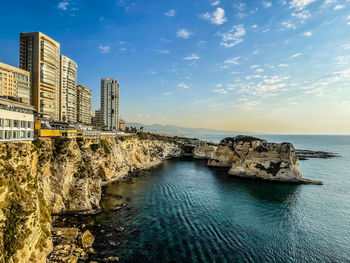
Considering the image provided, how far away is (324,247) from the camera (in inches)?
970

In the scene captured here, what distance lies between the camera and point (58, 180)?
102 feet

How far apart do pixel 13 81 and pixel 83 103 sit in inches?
2152

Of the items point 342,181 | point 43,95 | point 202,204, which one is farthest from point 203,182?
point 43,95

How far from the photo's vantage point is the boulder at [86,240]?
893 inches

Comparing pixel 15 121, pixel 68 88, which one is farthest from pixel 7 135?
pixel 68 88

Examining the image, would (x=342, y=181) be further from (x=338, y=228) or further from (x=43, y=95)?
(x=43, y=95)

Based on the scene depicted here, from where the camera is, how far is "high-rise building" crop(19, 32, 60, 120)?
72.2 metres

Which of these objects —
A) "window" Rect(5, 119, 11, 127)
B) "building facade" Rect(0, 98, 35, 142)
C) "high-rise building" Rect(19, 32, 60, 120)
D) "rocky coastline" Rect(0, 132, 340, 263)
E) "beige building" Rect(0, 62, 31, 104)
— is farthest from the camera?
"high-rise building" Rect(19, 32, 60, 120)

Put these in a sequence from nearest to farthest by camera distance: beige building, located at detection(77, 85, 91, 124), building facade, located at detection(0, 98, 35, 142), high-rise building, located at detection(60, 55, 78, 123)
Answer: building facade, located at detection(0, 98, 35, 142) → high-rise building, located at detection(60, 55, 78, 123) → beige building, located at detection(77, 85, 91, 124)

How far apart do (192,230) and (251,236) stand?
9009 mm

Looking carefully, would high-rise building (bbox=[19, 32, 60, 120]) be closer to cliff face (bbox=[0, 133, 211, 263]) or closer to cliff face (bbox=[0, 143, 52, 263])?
cliff face (bbox=[0, 133, 211, 263])

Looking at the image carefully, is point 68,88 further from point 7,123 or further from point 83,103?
point 7,123

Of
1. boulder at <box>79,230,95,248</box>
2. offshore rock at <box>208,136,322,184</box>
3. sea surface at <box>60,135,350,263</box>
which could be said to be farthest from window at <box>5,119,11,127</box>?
offshore rock at <box>208,136,322,184</box>

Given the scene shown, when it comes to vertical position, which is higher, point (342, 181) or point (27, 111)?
point (27, 111)
